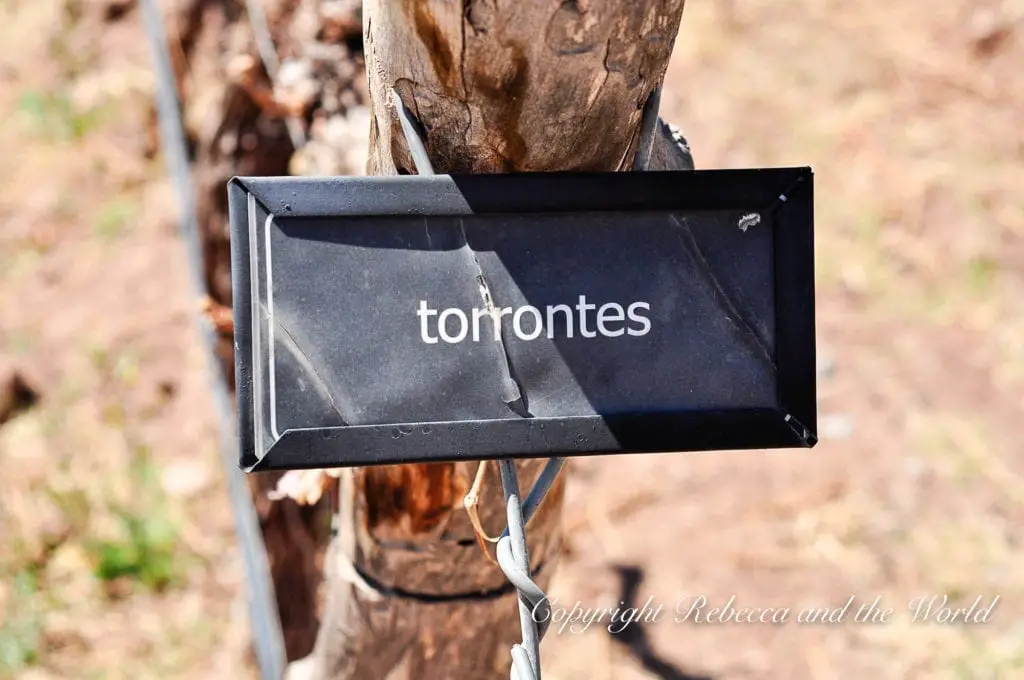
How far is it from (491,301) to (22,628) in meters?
2.10

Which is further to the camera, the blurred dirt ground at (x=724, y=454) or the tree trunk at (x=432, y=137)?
the blurred dirt ground at (x=724, y=454)

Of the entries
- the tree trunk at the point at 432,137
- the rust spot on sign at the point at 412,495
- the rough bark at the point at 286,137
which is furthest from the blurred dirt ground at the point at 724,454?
the rust spot on sign at the point at 412,495

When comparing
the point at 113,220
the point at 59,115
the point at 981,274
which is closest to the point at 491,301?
the point at 981,274

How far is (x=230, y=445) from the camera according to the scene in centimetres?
206

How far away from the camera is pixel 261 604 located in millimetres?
1665

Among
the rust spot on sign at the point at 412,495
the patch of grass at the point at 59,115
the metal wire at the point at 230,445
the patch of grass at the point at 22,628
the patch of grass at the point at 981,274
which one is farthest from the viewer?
the patch of grass at the point at 59,115

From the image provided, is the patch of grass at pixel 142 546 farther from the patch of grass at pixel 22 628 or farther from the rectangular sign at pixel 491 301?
the rectangular sign at pixel 491 301

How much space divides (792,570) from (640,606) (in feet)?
1.24

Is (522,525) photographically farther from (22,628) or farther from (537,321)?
(22,628)

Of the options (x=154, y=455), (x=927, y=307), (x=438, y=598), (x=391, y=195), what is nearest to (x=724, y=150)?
(x=927, y=307)

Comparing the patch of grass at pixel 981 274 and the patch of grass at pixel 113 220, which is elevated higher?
the patch of grass at pixel 981 274

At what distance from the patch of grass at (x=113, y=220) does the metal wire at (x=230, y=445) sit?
4.96 feet

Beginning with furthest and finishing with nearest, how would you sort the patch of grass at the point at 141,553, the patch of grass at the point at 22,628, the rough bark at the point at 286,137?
the patch of grass at the point at 141,553
the patch of grass at the point at 22,628
the rough bark at the point at 286,137

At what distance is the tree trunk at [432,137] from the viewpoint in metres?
0.65
